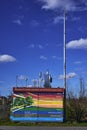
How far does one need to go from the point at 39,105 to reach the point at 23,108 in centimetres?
167

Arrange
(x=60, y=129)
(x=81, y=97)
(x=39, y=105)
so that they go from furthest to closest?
(x=81, y=97), (x=39, y=105), (x=60, y=129)

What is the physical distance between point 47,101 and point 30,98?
175 cm

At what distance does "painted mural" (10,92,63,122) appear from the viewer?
3656 centimetres

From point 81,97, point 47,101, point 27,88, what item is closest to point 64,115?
point 47,101

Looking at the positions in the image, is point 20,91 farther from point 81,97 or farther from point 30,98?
point 81,97

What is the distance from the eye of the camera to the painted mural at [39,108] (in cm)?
3656

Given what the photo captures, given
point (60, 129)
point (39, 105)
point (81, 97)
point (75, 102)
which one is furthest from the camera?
point (81, 97)

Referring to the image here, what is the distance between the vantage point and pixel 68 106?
4091 centimetres

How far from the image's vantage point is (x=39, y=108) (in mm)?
36719

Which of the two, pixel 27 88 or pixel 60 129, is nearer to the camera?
pixel 60 129

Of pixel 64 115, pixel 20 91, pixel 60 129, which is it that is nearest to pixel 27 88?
pixel 20 91

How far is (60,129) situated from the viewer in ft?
97.8

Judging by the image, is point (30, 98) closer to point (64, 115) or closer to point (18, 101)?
point (18, 101)

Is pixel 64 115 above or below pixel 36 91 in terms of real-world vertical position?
below
